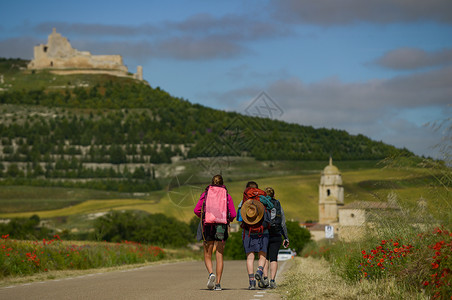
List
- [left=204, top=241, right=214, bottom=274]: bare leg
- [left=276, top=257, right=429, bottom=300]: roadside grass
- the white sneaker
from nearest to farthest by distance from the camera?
[left=276, top=257, right=429, bottom=300]: roadside grass
the white sneaker
[left=204, top=241, right=214, bottom=274]: bare leg

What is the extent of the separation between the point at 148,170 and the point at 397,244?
169 meters

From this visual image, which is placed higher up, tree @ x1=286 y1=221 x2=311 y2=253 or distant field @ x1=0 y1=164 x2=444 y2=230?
distant field @ x1=0 y1=164 x2=444 y2=230

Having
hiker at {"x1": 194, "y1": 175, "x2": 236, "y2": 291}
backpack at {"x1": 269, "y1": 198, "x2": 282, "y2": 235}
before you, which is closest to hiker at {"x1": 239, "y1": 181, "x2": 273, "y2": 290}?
backpack at {"x1": 269, "y1": 198, "x2": 282, "y2": 235}

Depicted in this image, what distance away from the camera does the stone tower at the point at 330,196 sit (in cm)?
13175

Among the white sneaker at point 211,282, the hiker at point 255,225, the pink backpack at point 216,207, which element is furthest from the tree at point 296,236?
the pink backpack at point 216,207

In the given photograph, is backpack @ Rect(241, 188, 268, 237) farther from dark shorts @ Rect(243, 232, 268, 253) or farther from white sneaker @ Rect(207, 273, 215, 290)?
white sneaker @ Rect(207, 273, 215, 290)

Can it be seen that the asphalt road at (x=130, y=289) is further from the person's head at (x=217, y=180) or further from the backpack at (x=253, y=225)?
the person's head at (x=217, y=180)

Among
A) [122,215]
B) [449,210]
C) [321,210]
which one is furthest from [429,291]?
[321,210]

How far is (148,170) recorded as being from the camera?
18000 centimetres

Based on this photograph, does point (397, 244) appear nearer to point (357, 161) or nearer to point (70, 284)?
point (70, 284)

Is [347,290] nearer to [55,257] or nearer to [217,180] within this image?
[217,180]

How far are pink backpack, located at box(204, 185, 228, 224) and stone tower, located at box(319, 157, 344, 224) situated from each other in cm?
11714

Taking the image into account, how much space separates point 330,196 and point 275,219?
120424 mm

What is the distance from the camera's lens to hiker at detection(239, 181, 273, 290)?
1360cm
